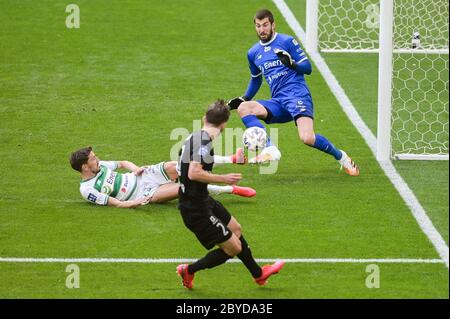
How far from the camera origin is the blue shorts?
12.2m

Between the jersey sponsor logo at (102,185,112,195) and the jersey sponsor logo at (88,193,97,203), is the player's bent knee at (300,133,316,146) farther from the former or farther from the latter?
the jersey sponsor logo at (88,193,97,203)

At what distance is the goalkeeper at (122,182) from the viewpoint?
36.6 feet

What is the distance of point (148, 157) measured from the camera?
12867 millimetres

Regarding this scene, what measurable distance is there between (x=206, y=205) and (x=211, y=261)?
1.49 ft

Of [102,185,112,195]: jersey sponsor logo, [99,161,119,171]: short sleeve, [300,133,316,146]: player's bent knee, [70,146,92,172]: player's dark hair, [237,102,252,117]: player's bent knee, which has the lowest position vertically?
[102,185,112,195]: jersey sponsor logo

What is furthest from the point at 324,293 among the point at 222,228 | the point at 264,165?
the point at 264,165

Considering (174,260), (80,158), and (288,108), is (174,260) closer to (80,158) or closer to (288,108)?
(80,158)

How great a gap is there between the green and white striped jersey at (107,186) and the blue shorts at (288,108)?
1927 mm

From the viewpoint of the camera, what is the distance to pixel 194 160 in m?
8.86

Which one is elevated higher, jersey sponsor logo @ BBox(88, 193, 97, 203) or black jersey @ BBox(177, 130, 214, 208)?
black jersey @ BBox(177, 130, 214, 208)

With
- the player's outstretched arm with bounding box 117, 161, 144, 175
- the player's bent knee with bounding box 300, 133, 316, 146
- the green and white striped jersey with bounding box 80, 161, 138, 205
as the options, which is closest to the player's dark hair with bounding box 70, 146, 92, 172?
the green and white striped jersey with bounding box 80, 161, 138, 205

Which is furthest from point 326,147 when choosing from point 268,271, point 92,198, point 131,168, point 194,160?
point 194,160

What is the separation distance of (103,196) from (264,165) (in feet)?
7.35

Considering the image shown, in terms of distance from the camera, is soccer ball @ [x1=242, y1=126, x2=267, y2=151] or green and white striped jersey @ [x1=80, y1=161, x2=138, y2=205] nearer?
green and white striped jersey @ [x1=80, y1=161, x2=138, y2=205]
